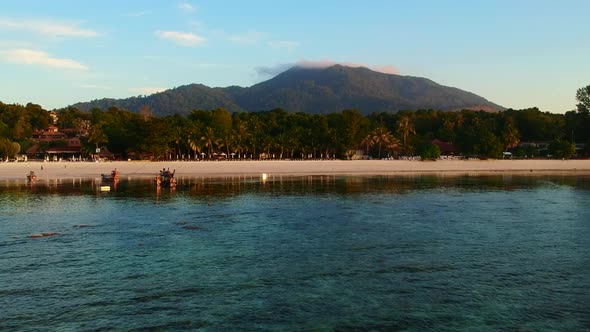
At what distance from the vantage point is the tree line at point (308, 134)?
343 feet

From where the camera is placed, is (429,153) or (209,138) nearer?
(429,153)

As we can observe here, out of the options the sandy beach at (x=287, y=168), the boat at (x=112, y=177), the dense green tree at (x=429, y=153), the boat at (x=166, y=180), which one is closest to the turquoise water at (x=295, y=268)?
the boat at (x=166, y=180)

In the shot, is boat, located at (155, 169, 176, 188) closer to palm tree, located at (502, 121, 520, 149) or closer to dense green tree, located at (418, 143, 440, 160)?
dense green tree, located at (418, 143, 440, 160)

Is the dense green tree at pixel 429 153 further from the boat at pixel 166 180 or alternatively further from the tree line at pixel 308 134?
the boat at pixel 166 180

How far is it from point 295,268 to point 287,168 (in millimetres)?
68487

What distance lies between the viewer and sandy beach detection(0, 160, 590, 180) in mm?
78062

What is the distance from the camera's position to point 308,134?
389 feet

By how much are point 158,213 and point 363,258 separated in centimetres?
1905

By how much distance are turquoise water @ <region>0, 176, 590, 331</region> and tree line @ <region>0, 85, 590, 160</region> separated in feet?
228

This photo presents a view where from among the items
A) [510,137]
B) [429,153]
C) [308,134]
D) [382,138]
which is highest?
[308,134]

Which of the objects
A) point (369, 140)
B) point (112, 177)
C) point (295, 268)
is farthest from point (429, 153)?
point (295, 268)

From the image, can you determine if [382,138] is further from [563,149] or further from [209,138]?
[209,138]

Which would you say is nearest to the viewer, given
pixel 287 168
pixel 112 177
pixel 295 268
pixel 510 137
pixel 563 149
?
pixel 295 268

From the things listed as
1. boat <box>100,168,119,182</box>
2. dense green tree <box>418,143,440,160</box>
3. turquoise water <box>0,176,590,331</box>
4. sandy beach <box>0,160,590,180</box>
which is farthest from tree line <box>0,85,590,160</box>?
turquoise water <box>0,176,590,331</box>
